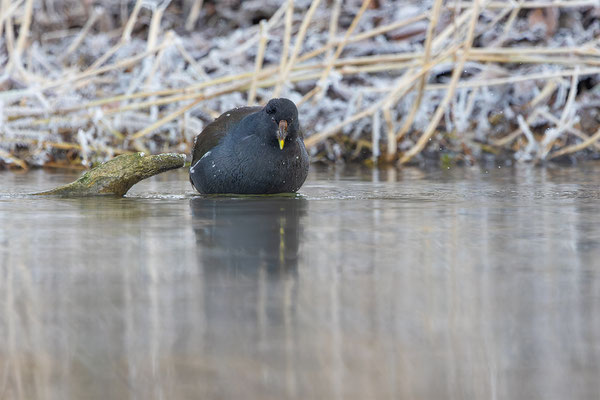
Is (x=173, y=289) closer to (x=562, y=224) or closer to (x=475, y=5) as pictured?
(x=562, y=224)

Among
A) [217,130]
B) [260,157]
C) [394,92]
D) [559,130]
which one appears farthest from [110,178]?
[559,130]

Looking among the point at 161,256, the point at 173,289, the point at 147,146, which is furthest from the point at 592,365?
the point at 147,146

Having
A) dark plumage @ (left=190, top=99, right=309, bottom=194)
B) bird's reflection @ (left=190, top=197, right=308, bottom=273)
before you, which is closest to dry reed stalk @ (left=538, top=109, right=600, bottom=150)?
dark plumage @ (left=190, top=99, right=309, bottom=194)

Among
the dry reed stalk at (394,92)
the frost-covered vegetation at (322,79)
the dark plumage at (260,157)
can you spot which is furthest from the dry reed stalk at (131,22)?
the dark plumage at (260,157)

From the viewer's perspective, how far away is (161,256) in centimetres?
320

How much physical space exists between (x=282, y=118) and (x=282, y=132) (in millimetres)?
94

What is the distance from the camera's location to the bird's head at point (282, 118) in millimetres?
5180

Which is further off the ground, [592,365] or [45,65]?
[45,65]

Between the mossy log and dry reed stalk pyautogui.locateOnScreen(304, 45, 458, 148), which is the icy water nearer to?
the mossy log

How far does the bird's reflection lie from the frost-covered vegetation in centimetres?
252

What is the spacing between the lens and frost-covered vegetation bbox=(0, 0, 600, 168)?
305 inches

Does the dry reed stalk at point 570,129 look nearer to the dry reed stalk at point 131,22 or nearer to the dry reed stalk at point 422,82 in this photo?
the dry reed stalk at point 422,82

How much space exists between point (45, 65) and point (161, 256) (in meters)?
Answer: 7.30

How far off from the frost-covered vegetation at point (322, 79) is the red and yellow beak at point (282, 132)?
2.12m
